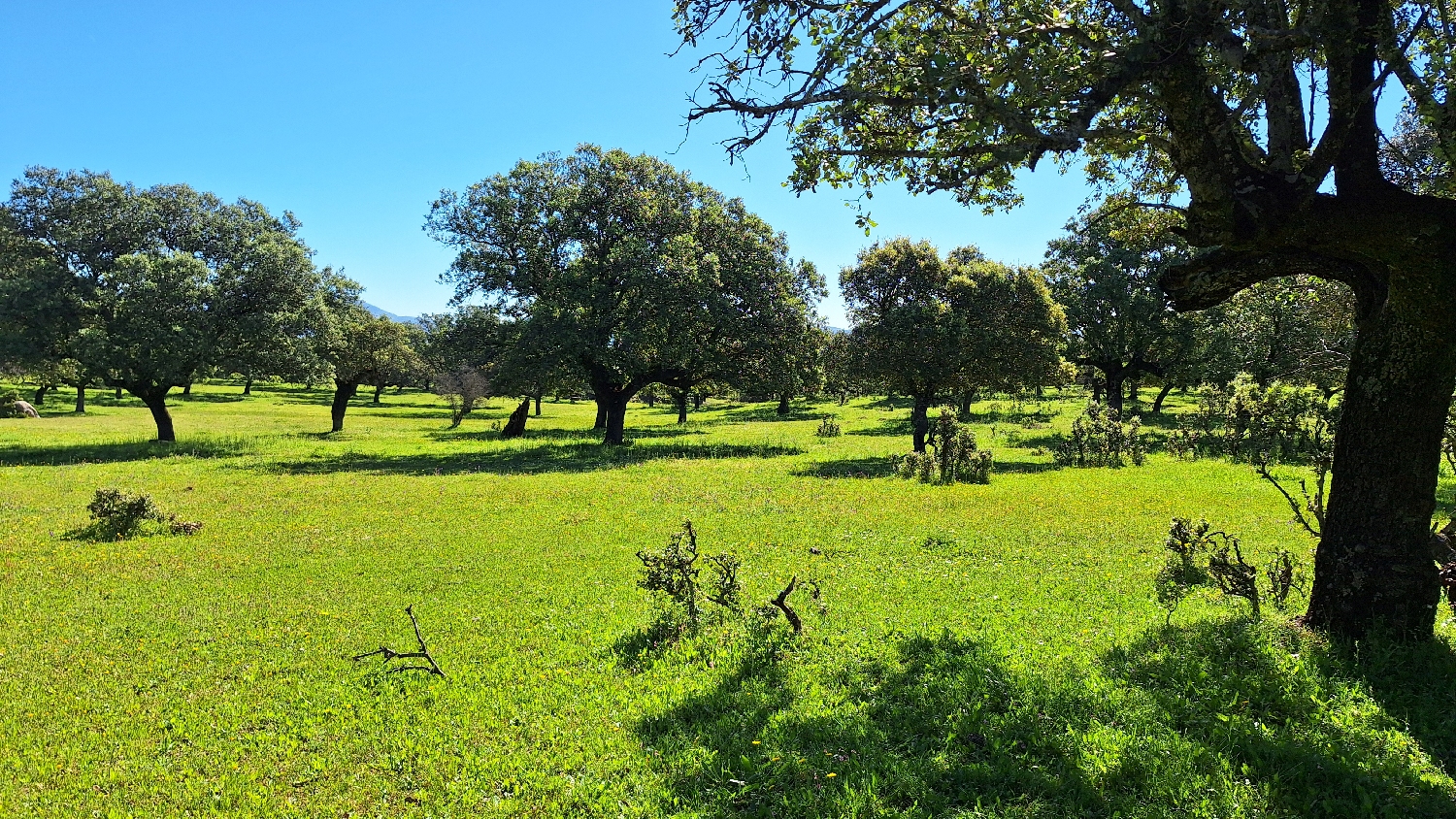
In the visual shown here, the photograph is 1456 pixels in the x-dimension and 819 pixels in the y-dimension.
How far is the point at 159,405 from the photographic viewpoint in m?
28.8

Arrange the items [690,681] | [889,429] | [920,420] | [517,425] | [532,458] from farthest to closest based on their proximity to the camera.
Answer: [889,429] < [517,425] < [532,458] < [920,420] < [690,681]

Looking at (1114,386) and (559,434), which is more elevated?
(1114,386)

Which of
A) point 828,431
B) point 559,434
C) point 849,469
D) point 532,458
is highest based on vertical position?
point 828,431

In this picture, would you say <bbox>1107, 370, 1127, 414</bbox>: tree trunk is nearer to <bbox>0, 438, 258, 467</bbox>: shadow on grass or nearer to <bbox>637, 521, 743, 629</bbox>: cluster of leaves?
<bbox>637, 521, 743, 629</bbox>: cluster of leaves

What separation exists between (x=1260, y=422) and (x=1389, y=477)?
42.8ft

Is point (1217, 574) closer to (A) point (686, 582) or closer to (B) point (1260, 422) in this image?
(A) point (686, 582)

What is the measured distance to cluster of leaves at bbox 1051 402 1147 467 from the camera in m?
22.1

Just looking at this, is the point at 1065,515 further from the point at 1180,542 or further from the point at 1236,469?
the point at 1236,469

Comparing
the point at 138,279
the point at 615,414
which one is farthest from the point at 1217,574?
the point at 138,279

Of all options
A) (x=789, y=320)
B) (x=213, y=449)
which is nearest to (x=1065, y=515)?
(x=789, y=320)

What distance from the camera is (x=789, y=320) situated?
29.8m

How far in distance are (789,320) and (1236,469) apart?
1738 cm

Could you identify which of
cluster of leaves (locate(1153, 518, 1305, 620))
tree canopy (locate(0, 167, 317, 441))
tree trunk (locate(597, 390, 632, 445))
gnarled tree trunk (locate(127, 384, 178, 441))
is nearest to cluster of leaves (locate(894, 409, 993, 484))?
cluster of leaves (locate(1153, 518, 1305, 620))

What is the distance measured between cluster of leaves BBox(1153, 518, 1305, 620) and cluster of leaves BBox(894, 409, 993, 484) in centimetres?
886
